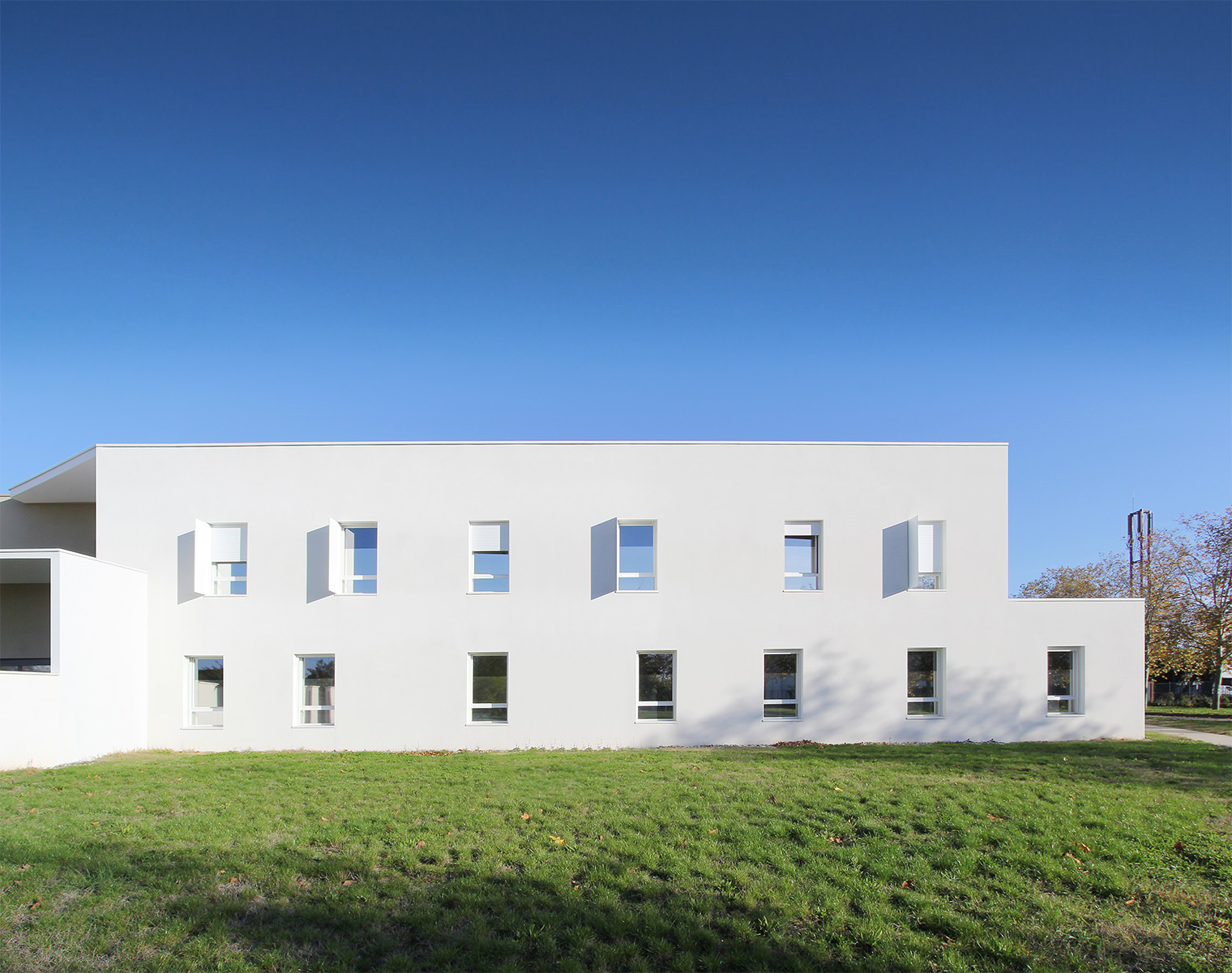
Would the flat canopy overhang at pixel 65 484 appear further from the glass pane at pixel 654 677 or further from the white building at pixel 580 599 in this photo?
the glass pane at pixel 654 677

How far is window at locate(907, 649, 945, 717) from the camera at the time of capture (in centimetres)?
1606

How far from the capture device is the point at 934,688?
53.1 ft

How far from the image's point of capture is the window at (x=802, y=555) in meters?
16.1

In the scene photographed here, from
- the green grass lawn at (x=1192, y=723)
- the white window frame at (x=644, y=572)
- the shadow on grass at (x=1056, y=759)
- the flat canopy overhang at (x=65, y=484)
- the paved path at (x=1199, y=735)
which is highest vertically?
the flat canopy overhang at (x=65, y=484)

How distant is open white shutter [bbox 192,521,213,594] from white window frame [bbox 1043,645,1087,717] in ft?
64.1

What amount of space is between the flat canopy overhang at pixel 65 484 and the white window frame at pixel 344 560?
6.02 metres

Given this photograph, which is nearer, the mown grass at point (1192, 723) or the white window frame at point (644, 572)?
the white window frame at point (644, 572)

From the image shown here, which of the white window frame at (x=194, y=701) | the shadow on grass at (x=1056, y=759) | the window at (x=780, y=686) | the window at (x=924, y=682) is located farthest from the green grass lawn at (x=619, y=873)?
the window at (x=924, y=682)

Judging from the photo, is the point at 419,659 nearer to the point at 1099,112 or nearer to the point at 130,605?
the point at 130,605

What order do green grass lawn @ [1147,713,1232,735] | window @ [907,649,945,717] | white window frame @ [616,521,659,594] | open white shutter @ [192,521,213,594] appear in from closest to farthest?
1. open white shutter @ [192,521,213,594]
2. white window frame @ [616,521,659,594]
3. window @ [907,649,945,717]
4. green grass lawn @ [1147,713,1232,735]

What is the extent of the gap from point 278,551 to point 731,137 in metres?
13.4

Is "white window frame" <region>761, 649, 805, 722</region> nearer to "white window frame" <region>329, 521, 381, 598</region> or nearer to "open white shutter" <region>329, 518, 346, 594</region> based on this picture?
"white window frame" <region>329, 521, 381, 598</region>

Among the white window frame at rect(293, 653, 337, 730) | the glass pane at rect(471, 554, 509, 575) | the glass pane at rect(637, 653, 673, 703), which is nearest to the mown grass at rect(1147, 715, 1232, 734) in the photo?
the glass pane at rect(637, 653, 673, 703)

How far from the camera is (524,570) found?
15812 mm
